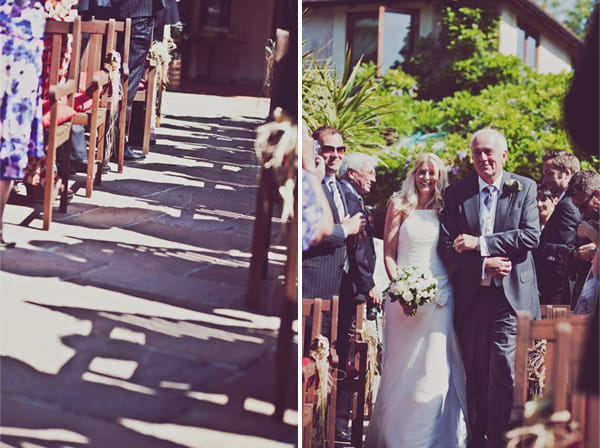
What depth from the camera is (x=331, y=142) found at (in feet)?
7.23

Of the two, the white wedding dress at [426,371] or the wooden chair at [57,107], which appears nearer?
the wooden chair at [57,107]

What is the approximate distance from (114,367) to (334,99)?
1.12 meters

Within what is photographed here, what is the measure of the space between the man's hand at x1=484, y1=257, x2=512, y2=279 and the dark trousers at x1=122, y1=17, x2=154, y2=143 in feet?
3.71

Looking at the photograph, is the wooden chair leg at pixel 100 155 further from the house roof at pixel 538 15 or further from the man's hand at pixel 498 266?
the house roof at pixel 538 15

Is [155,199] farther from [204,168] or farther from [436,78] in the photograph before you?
[436,78]

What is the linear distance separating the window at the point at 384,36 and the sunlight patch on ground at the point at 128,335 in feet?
10.3

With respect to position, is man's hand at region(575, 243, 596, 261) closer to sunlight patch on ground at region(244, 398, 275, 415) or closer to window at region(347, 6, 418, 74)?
sunlight patch on ground at region(244, 398, 275, 415)

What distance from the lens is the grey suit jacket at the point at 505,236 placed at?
→ 2.38m

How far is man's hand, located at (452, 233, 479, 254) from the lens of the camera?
239 centimetres

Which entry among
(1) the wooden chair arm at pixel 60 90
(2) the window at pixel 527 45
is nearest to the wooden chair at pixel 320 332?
(1) the wooden chair arm at pixel 60 90

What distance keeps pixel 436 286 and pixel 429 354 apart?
24 centimetres

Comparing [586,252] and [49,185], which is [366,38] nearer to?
[586,252]

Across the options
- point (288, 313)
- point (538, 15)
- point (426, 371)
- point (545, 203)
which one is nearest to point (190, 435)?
point (288, 313)

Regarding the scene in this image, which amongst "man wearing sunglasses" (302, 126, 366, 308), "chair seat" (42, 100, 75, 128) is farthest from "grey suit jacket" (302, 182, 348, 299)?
"chair seat" (42, 100, 75, 128)
